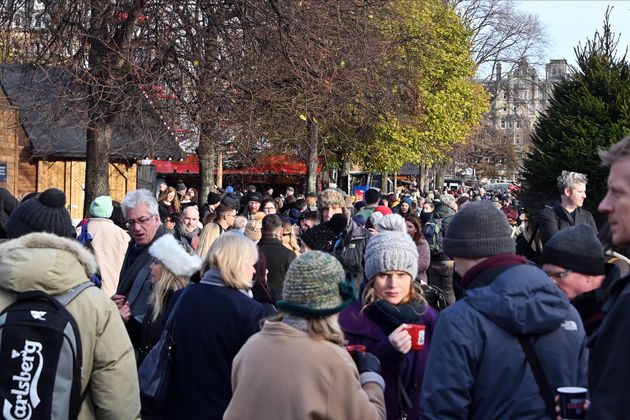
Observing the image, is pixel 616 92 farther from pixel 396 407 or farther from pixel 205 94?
pixel 396 407

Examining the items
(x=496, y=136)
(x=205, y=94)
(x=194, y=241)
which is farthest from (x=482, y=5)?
(x=194, y=241)

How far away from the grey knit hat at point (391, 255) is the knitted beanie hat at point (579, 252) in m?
0.77

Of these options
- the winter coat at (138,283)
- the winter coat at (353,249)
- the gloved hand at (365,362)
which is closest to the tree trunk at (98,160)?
the winter coat at (353,249)

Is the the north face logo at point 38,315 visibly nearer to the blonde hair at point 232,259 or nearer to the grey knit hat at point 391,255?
the blonde hair at point 232,259

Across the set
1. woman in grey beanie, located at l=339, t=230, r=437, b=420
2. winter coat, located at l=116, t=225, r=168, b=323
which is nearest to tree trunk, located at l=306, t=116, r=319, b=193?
winter coat, located at l=116, t=225, r=168, b=323

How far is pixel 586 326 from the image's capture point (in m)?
4.84

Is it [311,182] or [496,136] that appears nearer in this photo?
[311,182]

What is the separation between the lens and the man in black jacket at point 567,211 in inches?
360

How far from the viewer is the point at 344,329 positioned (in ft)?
16.0

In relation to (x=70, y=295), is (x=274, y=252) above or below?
below

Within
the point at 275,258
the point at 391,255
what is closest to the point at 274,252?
the point at 275,258

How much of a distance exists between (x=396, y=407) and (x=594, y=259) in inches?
50.7

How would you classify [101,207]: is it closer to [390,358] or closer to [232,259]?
[232,259]

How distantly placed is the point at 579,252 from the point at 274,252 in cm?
464
